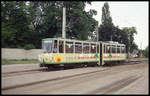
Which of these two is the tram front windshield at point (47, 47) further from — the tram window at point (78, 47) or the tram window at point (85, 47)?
the tram window at point (85, 47)

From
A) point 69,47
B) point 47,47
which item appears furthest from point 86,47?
point 47,47

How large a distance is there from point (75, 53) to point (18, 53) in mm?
15343

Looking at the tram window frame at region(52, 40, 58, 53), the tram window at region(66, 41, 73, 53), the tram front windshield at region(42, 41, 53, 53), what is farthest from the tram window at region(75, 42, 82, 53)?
the tram front windshield at region(42, 41, 53, 53)

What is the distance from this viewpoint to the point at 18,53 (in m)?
38.0

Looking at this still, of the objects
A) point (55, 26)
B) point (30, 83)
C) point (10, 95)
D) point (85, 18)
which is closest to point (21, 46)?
point (55, 26)

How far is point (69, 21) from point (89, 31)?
13.8 feet

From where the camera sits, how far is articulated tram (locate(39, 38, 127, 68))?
900 inches

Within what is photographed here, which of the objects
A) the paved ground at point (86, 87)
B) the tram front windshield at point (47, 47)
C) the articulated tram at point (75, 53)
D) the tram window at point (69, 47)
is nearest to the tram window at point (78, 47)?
the articulated tram at point (75, 53)

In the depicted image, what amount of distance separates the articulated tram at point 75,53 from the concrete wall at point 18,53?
12.5 meters

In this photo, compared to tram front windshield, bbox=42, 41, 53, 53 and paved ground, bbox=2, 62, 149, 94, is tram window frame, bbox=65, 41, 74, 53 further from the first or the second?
paved ground, bbox=2, 62, 149, 94

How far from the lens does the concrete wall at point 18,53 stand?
118 feet

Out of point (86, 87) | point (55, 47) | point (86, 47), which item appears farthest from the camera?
point (86, 47)

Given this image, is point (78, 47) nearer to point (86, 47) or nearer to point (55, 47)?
point (86, 47)

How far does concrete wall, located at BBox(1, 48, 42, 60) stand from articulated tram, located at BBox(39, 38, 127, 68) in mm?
12538
